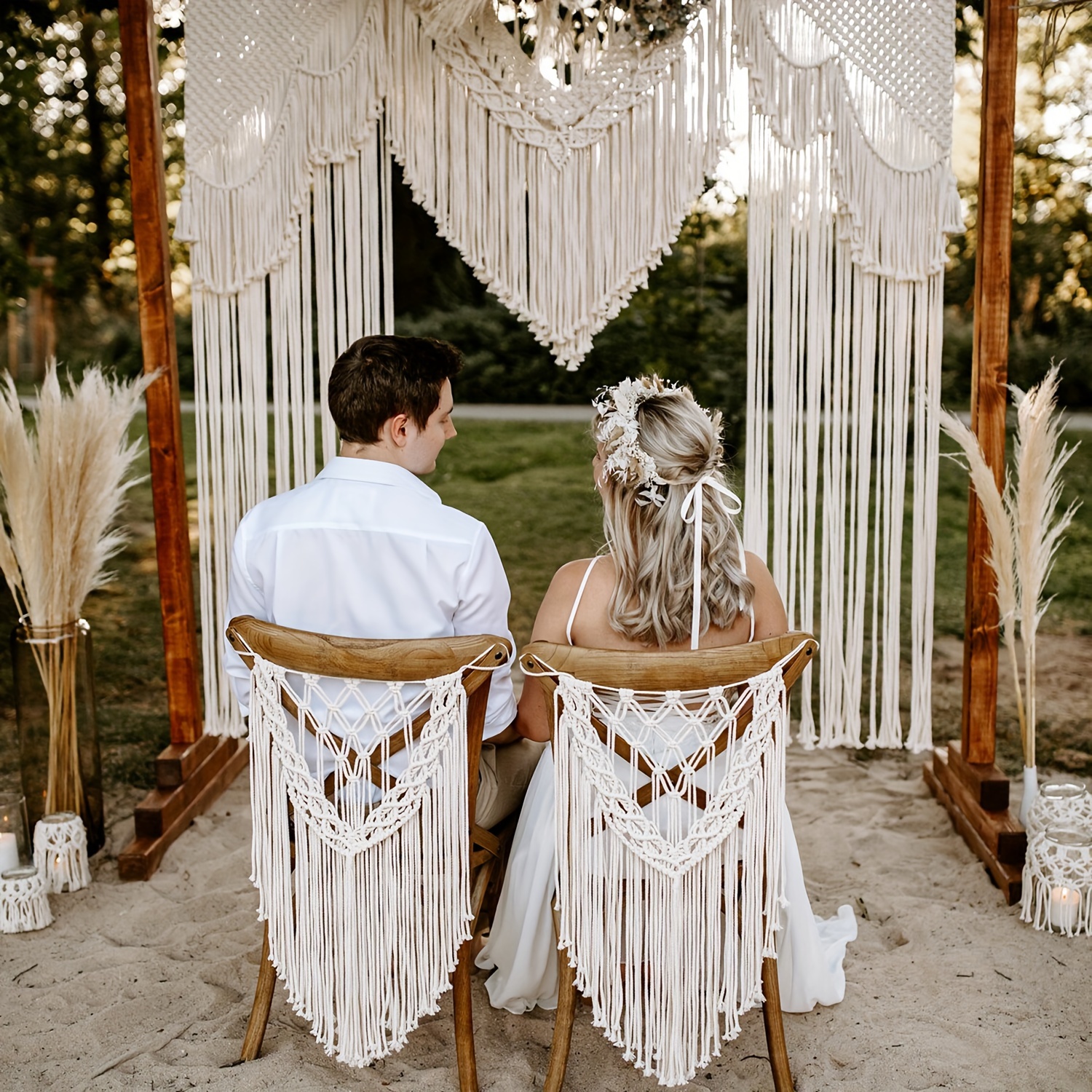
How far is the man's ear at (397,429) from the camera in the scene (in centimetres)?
189

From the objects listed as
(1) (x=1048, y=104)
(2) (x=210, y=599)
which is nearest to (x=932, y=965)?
(2) (x=210, y=599)

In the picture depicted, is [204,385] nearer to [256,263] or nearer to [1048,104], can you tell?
[256,263]

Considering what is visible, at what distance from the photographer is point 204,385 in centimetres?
287

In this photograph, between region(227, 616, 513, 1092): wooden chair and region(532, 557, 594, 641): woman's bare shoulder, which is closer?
region(227, 616, 513, 1092): wooden chair

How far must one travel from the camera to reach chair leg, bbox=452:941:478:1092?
1826 millimetres

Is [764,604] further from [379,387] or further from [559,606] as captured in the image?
[379,387]

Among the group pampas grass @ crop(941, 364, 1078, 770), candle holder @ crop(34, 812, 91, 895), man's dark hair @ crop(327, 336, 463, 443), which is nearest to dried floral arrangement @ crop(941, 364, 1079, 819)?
pampas grass @ crop(941, 364, 1078, 770)

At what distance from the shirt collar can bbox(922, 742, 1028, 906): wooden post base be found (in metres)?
1.68

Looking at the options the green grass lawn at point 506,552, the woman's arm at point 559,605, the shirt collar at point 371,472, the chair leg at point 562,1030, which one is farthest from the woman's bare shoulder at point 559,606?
the green grass lawn at point 506,552

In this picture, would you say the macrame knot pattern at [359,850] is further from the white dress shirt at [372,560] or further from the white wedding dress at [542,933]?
the white wedding dress at [542,933]

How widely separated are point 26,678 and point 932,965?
221 centimetres

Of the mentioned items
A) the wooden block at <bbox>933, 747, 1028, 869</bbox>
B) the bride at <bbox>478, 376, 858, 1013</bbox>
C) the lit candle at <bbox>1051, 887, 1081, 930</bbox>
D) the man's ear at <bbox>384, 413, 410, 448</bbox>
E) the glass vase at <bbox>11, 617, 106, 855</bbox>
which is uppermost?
the man's ear at <bbox>384, 413, 410, 448</bbox>

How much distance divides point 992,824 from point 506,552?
11.6 ft

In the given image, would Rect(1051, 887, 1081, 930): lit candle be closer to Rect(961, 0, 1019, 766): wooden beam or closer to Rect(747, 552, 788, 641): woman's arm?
Rect(961, 0, 1019, 766): wooden beam
